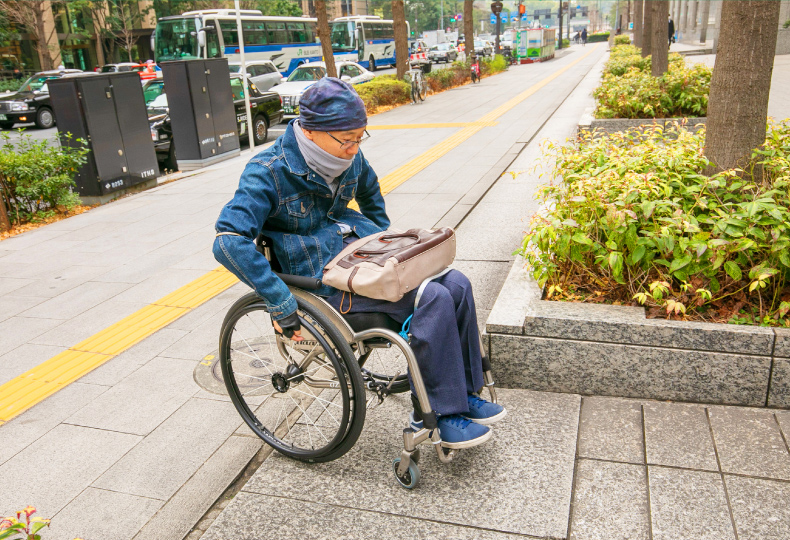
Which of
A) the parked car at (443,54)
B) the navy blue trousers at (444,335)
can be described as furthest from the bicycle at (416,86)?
the parked car at (443,54)

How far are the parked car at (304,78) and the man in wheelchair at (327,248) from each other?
39.8 ft

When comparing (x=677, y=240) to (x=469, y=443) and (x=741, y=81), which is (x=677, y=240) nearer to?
(x=741, y=81)

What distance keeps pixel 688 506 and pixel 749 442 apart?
0.53m

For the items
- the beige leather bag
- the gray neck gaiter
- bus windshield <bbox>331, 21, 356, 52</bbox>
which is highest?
bus windshield <bbox>331, 21, 356, 52</bbox>

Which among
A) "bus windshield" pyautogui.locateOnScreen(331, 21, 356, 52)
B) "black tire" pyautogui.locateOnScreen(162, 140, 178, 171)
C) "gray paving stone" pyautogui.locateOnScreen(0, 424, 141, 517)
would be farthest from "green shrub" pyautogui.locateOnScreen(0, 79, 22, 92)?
"gray paving stone" pyautogui.locateOnScreen(0, 424, 141, 517)

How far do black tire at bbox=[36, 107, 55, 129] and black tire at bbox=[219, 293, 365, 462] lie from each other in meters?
19.3

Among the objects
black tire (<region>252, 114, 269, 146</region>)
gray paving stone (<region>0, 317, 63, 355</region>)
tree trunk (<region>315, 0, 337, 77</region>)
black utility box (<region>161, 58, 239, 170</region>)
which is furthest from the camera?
tree trunk (<region>315, 0, 337, 77</region>)

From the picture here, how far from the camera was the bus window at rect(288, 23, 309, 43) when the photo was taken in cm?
3089

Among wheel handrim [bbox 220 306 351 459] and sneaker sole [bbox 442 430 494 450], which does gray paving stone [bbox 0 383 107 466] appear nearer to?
wheel handrim [bbox 220 306 351 459]

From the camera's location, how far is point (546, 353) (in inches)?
123

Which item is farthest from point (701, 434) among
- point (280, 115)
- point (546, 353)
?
point (280, 115)

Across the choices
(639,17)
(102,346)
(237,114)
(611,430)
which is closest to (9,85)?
(237,114)

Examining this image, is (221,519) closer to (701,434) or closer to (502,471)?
(502,471)

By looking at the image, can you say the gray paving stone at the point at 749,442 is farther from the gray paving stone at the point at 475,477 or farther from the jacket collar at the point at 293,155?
the jacket collar at the point at 293,155
